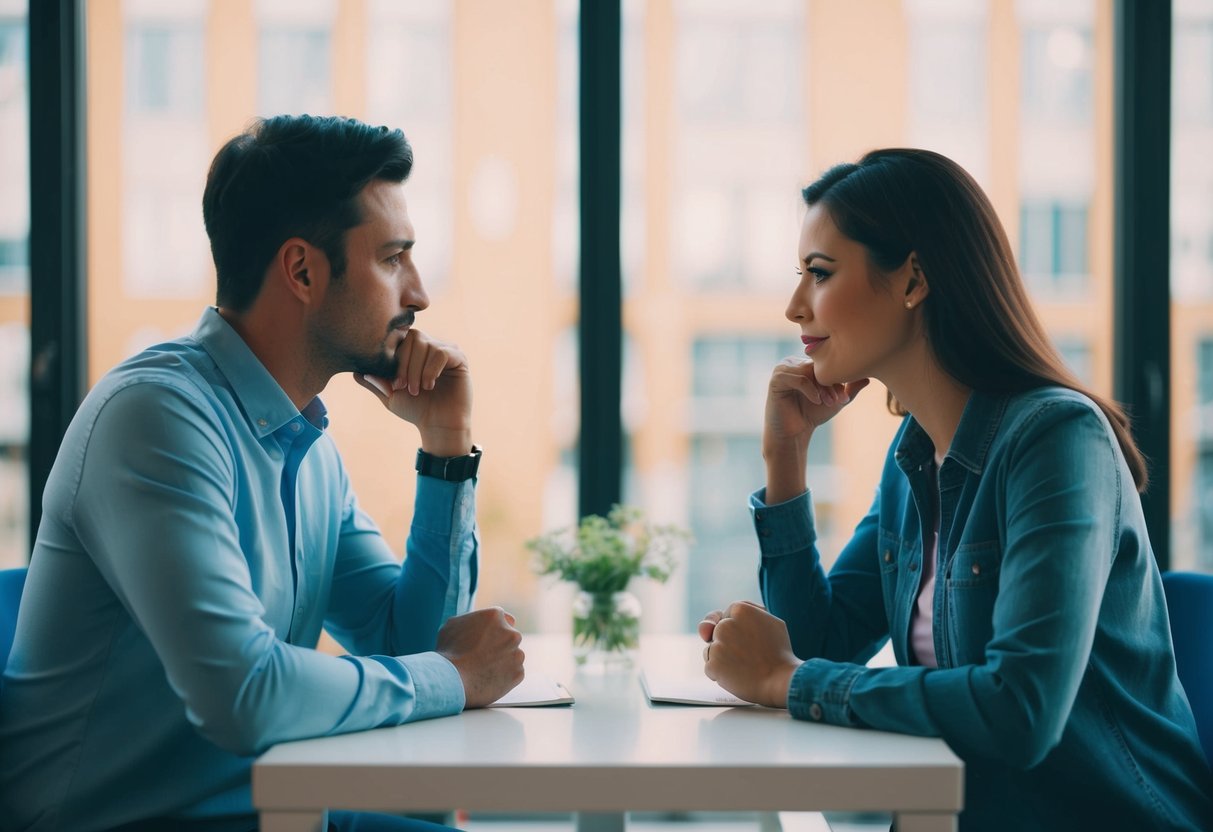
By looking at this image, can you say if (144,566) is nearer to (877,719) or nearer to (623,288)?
(877,719)

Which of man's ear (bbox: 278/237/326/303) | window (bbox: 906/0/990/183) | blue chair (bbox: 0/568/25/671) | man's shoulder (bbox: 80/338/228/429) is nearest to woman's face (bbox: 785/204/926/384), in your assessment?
man's ear (bbox: 278/237/326/303)

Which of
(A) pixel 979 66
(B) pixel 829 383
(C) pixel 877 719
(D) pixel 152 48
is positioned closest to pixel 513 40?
(D) pixel 152 48

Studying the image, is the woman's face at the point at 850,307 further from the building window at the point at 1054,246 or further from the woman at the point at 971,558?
the building window at the point at 1054,246

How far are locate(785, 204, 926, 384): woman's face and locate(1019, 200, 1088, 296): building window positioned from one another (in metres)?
1.22

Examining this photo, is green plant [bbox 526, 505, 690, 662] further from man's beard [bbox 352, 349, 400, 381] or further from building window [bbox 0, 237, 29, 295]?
building window [bbox 0, 237, 29, 295]

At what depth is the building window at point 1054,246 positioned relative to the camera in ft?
8.70

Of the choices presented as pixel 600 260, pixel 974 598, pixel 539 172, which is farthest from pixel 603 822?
pixel 539 172

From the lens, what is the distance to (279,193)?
5.11 feet

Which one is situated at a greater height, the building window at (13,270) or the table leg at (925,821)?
the building window at (13,270)

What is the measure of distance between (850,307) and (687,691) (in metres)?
0.61

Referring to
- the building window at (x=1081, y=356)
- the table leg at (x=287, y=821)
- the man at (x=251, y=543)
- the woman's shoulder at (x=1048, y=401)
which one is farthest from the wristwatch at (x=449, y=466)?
the building window at (x=1081, y=356)

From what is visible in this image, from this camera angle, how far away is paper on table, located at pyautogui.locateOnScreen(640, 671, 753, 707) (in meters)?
1.45

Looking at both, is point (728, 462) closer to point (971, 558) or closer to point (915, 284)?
point (915, 284)

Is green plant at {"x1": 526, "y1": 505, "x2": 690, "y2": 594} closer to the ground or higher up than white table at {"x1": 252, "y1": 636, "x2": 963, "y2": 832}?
higher up
